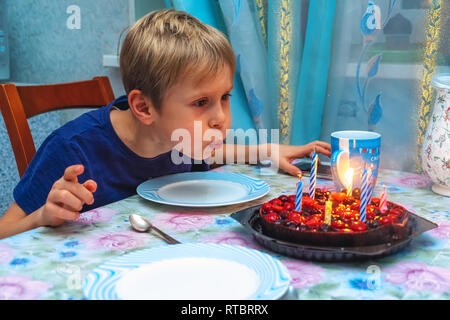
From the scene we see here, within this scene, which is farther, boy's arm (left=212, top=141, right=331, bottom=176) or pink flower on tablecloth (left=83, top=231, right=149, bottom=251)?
boy's arm (left=212, top=141, right=331, bottom=176)

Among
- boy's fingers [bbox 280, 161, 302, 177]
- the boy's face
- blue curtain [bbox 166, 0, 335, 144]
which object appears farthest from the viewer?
blue curtain [bbox 166, 0, 335, 144]

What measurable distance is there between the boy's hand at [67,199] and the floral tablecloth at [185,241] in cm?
2

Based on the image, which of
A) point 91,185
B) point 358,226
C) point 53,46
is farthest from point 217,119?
point 53,46

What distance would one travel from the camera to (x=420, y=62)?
122 cm

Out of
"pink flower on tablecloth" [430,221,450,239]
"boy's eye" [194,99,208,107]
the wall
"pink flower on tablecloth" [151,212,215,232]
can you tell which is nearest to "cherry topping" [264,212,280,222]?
"pink flower on tablecloth" [151,212,215,232]

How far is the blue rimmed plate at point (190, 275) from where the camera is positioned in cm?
49

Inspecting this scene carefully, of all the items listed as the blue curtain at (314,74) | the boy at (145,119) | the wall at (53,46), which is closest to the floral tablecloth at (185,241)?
the boy at (145,119)

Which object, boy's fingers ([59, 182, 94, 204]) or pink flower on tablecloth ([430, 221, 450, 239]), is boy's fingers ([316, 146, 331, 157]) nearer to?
pink flower on tablecloth ([430, 221, 450, 239])

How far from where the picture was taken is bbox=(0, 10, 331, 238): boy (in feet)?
3.05

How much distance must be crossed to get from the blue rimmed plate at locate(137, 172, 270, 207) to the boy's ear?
0.13 m

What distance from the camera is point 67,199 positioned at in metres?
0.74

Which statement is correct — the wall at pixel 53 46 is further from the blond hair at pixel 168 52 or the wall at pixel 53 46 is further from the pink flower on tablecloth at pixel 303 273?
the pink flower on tablecloth at pixel 303 273

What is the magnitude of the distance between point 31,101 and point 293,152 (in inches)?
25.5

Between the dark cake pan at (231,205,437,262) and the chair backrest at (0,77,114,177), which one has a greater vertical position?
the chair backrest at (0,77,114,177)
